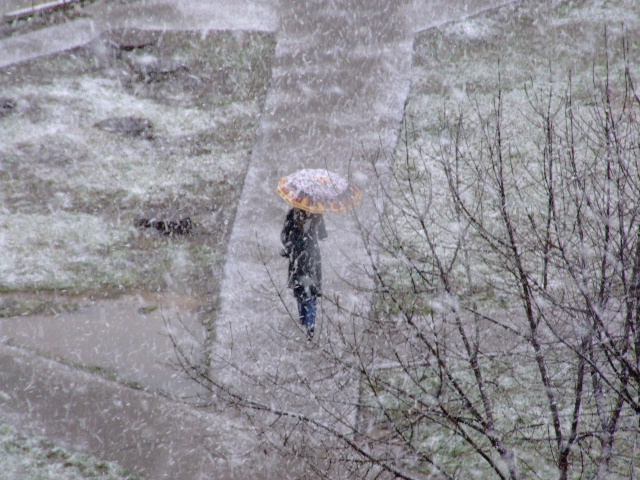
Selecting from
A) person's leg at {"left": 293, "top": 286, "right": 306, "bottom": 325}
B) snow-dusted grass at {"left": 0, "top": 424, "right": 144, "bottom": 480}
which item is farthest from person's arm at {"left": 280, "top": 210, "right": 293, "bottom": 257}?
snow-dusted grass at {"left": 0, "top": 424, "right": 144, "bottom": 480}

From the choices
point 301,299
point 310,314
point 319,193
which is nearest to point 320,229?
point 319,193

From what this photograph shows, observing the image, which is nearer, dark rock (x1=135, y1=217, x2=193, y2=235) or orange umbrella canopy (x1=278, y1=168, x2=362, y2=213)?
orange umbrella canopy (x1=278, y1=168, x2=362, y2=213)

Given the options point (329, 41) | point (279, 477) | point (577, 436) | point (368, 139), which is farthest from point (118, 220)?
point (577, 436)

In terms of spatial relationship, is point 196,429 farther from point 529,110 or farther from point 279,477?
point 529,110

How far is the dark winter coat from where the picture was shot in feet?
22.8

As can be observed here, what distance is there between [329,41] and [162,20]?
12.5ft

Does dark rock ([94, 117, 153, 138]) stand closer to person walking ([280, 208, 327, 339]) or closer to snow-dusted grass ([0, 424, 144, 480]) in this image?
person walking ([280, 208, 327, 339])

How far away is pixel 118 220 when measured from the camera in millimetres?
9844

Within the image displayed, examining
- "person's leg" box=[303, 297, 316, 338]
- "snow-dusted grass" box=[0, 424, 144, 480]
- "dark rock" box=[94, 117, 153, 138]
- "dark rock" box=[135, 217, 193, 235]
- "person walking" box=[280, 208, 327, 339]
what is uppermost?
"dark rock" box=[94, 117, 153, 138]

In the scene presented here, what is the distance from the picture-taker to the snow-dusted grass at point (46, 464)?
5.95 m

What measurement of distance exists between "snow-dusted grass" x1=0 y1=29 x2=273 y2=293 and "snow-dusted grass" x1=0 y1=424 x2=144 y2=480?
2.64 m

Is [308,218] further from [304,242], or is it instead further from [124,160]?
[124,160]

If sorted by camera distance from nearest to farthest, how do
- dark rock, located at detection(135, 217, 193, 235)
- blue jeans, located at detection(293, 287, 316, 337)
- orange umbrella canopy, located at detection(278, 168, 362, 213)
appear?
orange umbrella canopy, located at detection(278, 168, 362, 213) < blue jeans, located at detection(293, 287, 316, 337) < dark rock, located at detection(135, 217, 193, 235)

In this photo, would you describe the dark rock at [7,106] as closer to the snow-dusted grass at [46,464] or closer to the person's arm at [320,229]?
the snow-dusted grass at [46,464]
